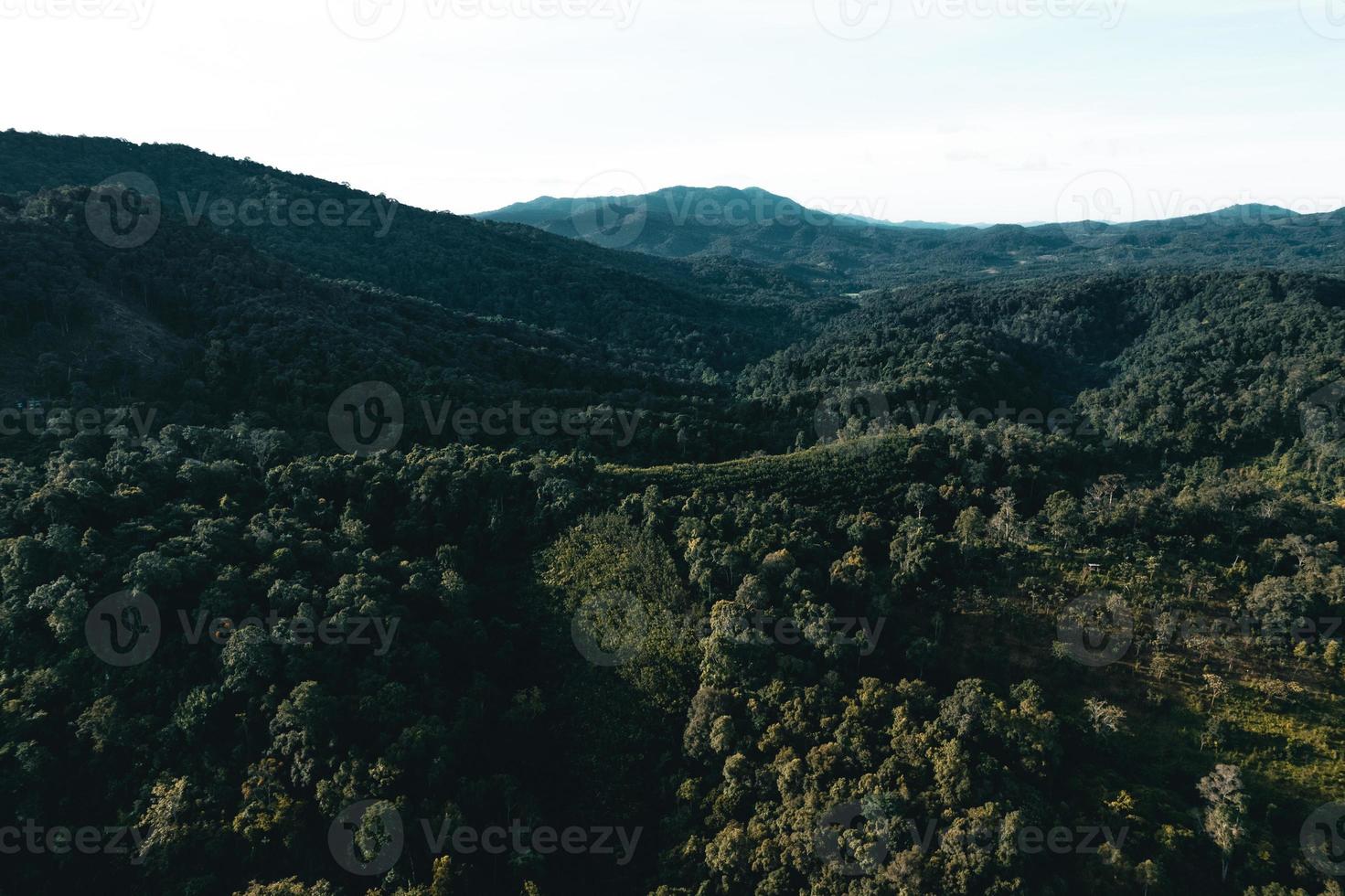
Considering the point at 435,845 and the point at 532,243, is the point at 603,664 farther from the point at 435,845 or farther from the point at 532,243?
the point at 532,243

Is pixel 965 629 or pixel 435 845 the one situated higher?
pixel 965 629

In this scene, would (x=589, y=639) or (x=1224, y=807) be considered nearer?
(x=1224, y=807)

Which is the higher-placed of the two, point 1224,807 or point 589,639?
point 1224,807

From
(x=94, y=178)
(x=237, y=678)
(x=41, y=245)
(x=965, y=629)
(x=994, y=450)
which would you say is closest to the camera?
(x=237, y=678)

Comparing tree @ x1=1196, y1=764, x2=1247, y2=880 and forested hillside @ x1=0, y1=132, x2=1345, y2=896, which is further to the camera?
forested hillside @ x1=0, y1=132, x2=1345, y2=896

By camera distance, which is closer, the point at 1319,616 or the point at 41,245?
the point at 1319,616

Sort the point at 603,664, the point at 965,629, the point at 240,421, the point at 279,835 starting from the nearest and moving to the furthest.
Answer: the point at 279,835 < the point at 965,629 < the point at 603,664 < the point at 240,421

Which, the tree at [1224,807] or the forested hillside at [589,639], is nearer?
the tree at [1224,807]

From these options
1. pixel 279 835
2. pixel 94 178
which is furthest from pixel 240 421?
pixel 94 178
